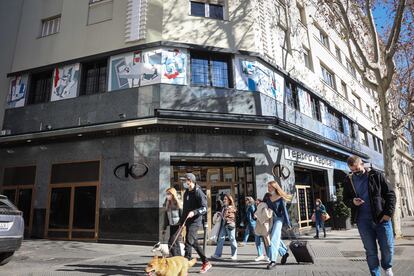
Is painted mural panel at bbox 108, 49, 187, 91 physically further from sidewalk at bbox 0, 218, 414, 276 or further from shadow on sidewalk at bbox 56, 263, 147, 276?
shadow on sidewalk at bbox 56, 263, 147, 276

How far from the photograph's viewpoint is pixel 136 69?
13.0 m

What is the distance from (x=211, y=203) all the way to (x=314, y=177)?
7.98 meters

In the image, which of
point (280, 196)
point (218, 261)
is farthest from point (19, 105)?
point (280, 196)

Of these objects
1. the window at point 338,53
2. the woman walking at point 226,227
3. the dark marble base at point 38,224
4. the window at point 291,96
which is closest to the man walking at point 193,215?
the woman walking at point 226,227

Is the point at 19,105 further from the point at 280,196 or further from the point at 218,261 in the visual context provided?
the point at 280,196

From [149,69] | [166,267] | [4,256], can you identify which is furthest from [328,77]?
[4,256]

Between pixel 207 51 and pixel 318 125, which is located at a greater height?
pixel 207 51

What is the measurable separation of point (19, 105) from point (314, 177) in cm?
1569

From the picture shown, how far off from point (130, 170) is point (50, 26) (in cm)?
924

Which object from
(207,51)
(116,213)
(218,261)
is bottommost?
(218,261)

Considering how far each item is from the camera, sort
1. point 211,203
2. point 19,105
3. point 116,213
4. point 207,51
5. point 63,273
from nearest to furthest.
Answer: point 63,273 → point 116,213 → point 211,203 → point 207,51 → point 19,105

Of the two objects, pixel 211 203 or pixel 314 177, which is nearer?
pixel 211 203

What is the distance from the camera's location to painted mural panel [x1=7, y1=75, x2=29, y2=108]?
1506 centimetres

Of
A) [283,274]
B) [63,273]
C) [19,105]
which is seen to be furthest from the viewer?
[19,105]
